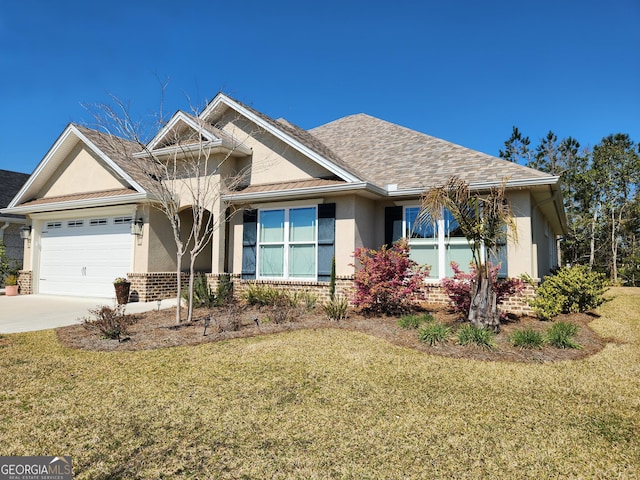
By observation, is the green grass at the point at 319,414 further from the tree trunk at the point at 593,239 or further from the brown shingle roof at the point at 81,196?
the tree trunk at the point at 593,239

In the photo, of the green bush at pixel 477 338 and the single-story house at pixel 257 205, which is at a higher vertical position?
the single-story house at pixel 257 205

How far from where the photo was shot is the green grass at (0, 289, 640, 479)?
11.3ft

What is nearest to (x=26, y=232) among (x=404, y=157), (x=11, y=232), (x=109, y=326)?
(x=11, y=232)

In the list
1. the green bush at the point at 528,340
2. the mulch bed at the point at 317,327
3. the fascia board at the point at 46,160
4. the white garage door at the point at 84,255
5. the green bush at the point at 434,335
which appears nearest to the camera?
the mulch bed at the point at 317,327

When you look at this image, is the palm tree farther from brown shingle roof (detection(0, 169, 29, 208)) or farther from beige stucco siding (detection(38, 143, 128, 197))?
brown shingle roof (detection(0, 169, 29, 208))

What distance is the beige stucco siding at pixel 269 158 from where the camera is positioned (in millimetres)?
13031

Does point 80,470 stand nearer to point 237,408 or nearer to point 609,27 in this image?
point 237,408

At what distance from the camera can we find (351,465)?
11.2 ft

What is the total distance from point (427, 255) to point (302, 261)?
3.76m

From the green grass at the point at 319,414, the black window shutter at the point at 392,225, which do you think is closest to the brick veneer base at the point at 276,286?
the black window shutter at the point at 392,225

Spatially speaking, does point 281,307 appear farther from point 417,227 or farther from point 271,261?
point 417,227

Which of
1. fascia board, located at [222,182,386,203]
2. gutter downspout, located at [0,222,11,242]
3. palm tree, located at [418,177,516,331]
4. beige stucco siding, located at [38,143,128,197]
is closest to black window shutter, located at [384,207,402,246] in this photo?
fascia board, located at [222,182,386,203]

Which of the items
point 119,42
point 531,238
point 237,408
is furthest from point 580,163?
point 237,408

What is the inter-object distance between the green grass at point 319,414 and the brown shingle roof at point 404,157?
241 inches
